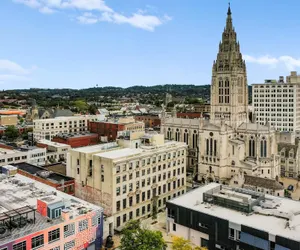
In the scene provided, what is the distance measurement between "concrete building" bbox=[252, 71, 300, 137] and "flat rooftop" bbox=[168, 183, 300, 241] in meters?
110

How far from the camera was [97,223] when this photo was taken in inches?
2127

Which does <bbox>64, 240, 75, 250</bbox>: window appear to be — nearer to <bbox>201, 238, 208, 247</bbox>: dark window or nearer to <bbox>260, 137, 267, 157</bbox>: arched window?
<bbox>201, 238, 208, 247</bbox>: dark window

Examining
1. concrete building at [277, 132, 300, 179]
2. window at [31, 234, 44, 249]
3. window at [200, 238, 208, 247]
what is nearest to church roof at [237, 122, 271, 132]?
concrete building at [277, 132, 300, 179]

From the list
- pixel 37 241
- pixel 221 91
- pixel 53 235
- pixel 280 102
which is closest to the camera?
pixel 37 241

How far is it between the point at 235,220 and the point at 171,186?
29.9m

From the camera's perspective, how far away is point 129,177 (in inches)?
2677

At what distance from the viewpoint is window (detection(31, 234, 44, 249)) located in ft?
145

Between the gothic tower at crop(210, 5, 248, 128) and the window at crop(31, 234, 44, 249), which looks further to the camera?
the gothic tower at crop(210, 5, 248, 128)

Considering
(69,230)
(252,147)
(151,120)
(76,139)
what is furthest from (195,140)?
(151,120)

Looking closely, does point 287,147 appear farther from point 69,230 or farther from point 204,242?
point 69,230

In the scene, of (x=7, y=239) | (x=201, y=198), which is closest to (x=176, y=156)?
(x=201, y=198)

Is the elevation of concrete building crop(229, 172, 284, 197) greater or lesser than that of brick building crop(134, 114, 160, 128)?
lesser

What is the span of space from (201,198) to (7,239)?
3469cm

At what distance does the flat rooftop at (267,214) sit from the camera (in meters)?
47.8
